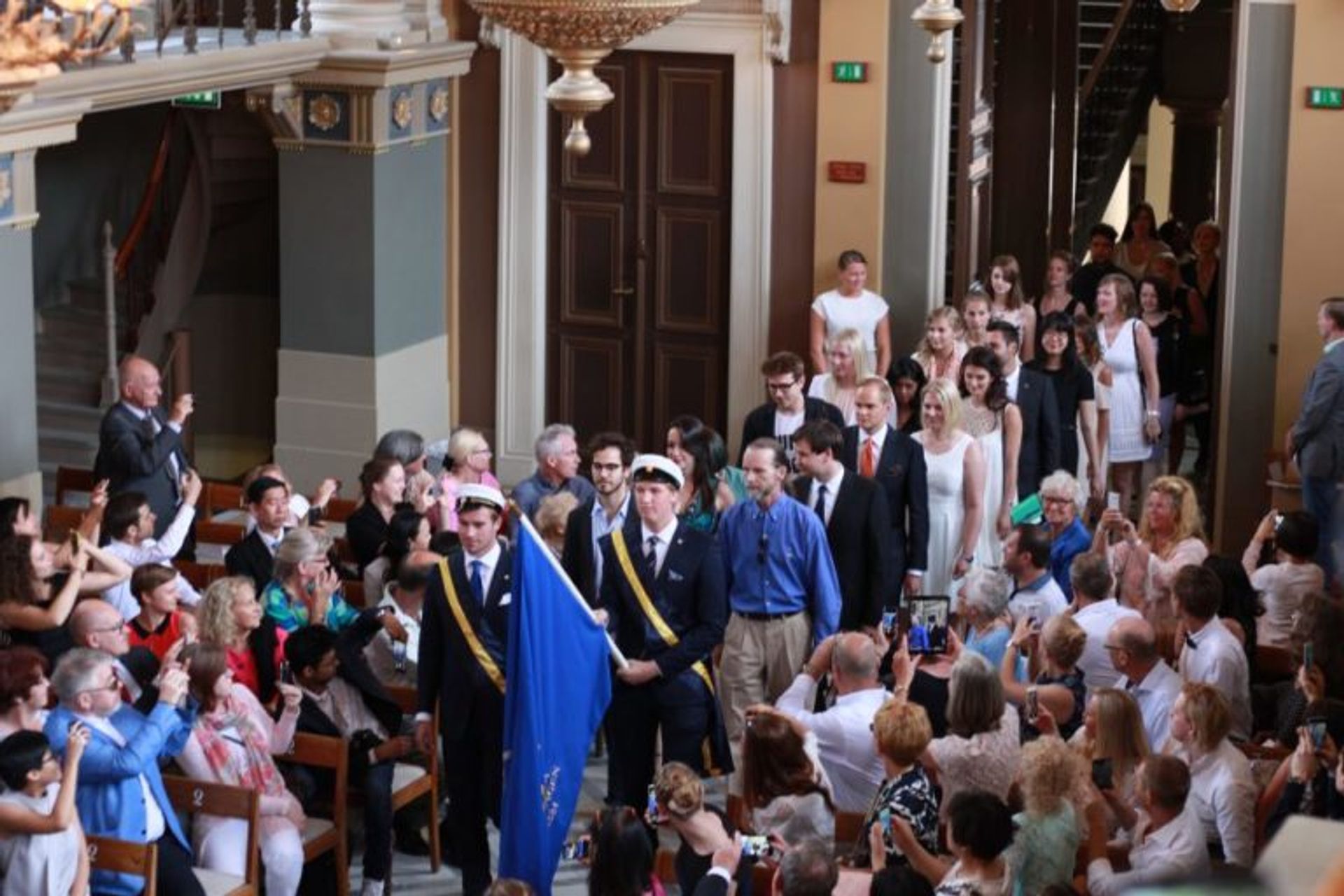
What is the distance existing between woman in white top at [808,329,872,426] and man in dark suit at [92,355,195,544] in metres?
2.92

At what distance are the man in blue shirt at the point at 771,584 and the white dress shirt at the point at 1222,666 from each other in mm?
1390

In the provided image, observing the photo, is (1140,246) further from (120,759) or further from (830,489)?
(120,759)

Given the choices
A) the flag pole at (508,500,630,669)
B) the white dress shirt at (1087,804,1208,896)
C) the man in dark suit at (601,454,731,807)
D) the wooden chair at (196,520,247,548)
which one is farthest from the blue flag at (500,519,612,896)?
the wooden chair at (196,520,247,548)

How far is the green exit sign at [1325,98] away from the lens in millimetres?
11734

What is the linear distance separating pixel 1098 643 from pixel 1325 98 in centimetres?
513

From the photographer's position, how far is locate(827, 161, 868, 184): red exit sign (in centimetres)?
1283

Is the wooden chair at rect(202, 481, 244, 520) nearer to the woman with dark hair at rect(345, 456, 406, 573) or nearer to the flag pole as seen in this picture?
the woman with dark hair at rect(345, 456, 406, 573)

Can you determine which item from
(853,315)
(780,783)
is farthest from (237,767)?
(853,315)

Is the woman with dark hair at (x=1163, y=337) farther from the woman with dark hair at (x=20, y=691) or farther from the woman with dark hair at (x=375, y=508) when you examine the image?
the woman with dark hair at (x=20, y=691)

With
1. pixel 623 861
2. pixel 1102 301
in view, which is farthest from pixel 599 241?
pixel 623 861

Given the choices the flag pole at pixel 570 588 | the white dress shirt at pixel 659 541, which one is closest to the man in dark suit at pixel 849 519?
the white dress shirt at pixel 659 541

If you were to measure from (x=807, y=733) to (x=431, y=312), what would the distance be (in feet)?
22.1

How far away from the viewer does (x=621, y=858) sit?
601cm

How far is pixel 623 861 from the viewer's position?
19.7 feet
